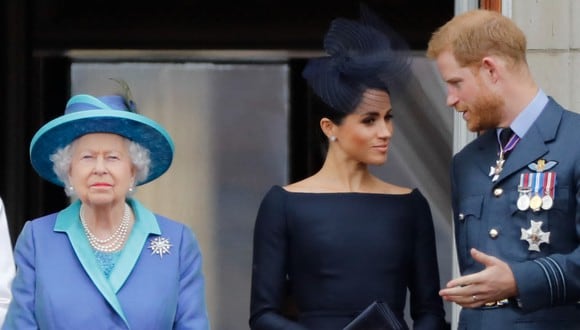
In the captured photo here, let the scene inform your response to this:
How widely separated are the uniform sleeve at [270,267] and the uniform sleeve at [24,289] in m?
0.76

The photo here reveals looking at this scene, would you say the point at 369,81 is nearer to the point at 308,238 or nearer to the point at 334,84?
the point at 334,84

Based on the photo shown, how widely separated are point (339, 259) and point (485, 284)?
746mm

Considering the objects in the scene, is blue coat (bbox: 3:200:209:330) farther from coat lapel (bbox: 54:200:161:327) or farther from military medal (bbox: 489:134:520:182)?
military medal (bbox: 489:134:520:182)

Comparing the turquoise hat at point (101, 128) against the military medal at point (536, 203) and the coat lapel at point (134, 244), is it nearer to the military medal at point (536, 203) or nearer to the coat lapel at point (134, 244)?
the coat lapel at point (134, 244)

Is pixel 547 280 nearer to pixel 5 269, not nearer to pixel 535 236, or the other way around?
pixel 535 236

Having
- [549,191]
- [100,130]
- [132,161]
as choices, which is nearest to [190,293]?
[132,161]

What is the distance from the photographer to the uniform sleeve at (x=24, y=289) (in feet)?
16.1

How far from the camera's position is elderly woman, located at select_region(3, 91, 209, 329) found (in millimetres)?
4902

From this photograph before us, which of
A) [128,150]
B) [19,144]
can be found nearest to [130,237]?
[128,150]

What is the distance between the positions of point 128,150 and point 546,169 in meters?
1.17

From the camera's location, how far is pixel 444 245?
7828mm

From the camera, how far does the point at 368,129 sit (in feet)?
17.8

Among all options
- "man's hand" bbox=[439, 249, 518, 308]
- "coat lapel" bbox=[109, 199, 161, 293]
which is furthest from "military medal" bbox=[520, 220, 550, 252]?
"coat lapel" bbox=[109, 199, 161, 293]

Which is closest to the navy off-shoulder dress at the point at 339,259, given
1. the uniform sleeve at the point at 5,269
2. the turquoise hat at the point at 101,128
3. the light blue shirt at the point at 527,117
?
the turquoise hat at the point at 101,128
